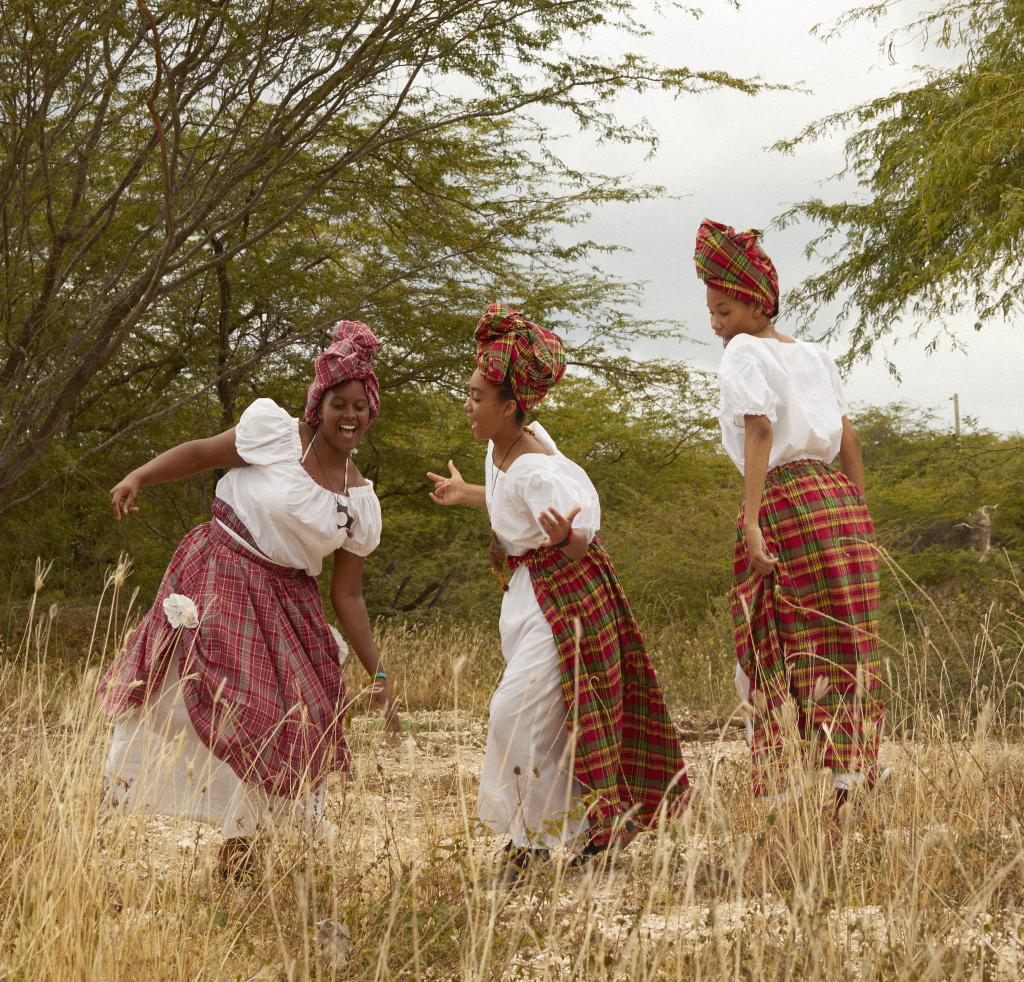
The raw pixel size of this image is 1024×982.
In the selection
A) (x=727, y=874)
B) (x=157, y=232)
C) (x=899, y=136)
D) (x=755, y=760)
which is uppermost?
(x=899, y=136)

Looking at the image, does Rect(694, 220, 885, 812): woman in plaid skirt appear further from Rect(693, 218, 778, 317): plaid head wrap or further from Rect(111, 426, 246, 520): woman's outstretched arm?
Rect(111, 426, 246, 520): woman's outstretched arm

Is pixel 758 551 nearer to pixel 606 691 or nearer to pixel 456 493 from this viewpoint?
pixel 606 691

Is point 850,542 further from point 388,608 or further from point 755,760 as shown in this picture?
point 388,608

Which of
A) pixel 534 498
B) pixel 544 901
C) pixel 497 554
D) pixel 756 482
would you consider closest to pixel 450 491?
pixel 497 554

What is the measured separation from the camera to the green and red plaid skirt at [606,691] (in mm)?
3914

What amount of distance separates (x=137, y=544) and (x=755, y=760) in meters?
9.46

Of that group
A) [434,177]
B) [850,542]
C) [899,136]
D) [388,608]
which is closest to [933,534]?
[899,136]

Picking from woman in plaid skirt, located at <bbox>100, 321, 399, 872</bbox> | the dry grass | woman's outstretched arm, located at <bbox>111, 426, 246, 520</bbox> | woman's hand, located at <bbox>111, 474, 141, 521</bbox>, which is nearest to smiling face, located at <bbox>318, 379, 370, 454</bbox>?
woman in plaid skirt, located at <bbox>100, 321, 399, 872</bbox>

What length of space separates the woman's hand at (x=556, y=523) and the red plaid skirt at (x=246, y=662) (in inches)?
32.0

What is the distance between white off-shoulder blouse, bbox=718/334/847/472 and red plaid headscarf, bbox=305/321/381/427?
1.15 metres

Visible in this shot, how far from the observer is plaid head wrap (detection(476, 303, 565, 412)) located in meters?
4.09

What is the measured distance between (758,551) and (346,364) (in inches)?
56.7

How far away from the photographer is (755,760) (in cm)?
397

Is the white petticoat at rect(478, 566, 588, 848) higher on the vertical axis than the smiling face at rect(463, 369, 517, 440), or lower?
lower
